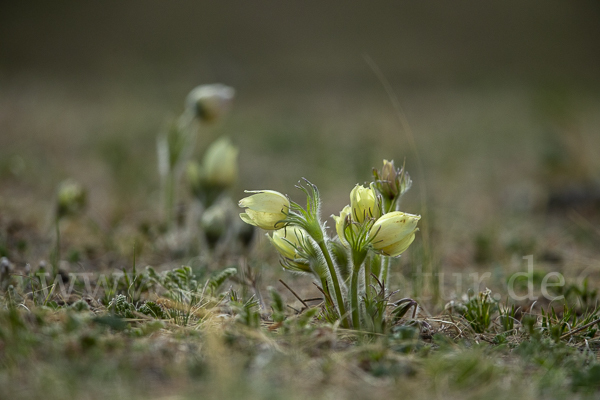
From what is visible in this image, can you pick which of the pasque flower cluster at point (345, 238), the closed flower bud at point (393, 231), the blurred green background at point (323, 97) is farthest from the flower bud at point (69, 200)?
the closed flower bud at point (393, 231)

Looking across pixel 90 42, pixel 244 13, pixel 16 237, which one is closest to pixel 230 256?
pixel 16 237

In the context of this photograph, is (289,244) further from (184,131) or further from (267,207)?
(184,131)

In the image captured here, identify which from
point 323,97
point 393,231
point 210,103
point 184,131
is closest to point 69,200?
point 184,131

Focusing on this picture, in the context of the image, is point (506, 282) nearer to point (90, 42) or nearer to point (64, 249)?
point (64, 249)

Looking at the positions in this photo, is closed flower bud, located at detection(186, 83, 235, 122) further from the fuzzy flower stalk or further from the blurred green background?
the blurred green background

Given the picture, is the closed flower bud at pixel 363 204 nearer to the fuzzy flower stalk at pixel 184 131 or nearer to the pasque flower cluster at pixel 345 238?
the pasque flower cluster at pixel 345 238

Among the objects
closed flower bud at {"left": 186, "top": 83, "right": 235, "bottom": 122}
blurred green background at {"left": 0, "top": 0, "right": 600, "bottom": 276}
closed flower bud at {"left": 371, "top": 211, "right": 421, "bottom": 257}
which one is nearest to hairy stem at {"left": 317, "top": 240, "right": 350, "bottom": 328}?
closed flower bud at {"left": 371, "top": 211, "right": 421, "bottom": 257}
